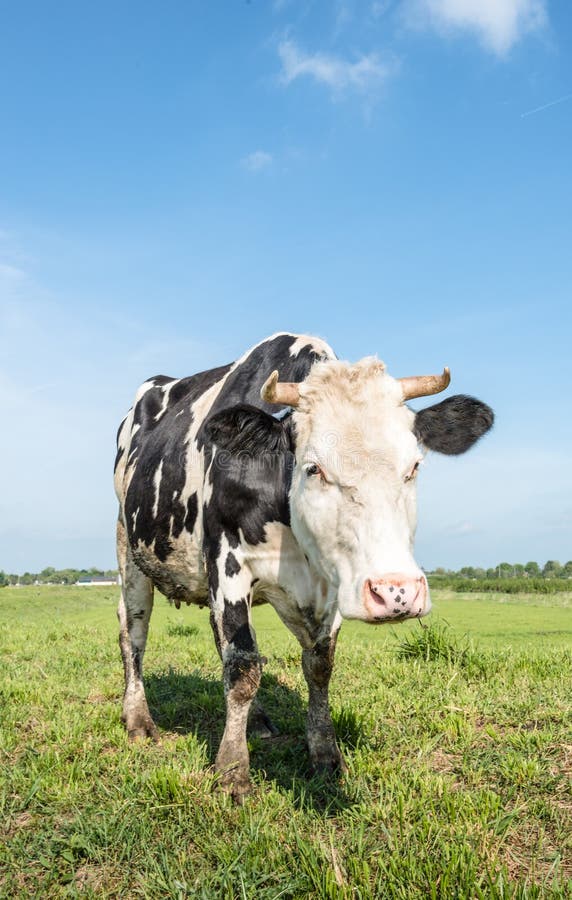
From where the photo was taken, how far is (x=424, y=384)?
4.43 m

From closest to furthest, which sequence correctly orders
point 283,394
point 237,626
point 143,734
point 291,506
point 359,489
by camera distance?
point 359,489 < point 283,394 < point 291,506 < point 237,626 < point 143,734

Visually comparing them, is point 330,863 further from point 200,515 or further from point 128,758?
point 200,515

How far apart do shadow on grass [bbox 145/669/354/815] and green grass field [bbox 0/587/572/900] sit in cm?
2

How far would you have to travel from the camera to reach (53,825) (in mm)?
4148

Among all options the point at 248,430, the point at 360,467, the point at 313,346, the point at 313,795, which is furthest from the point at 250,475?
the point at 313,795

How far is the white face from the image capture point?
3.33 m

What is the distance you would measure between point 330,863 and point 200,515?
2573 mm

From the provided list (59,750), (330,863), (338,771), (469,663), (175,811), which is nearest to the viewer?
(330,863)

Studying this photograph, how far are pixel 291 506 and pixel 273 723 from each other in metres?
2.39

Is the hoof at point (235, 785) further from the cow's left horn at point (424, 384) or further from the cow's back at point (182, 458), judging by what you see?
the cow's left horn at point (424, 384)

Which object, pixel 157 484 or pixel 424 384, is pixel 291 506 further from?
pixel 157 484

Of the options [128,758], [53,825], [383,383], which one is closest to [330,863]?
[53,825]

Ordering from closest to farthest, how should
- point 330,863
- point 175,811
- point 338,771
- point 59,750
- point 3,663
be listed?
point 330,863 < point 175,811 < point 338,771 < point 59,750 < point 3,663

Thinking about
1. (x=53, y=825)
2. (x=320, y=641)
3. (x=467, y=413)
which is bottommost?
(x=53, y=825)
